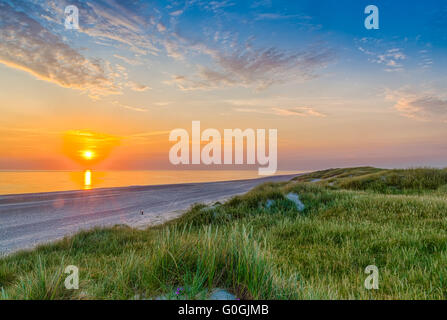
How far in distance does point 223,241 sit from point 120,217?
18.6 metres

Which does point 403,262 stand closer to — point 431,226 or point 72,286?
point 431,226

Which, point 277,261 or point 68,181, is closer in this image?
point 277,261

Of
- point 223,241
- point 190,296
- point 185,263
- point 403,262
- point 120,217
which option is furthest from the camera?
point 120,217

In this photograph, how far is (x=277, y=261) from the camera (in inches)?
183

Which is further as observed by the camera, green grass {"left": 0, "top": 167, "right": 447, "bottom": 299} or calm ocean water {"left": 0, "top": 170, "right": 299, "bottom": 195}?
calm ocean water {"left": 0, "top": 170, "right": 299, "bottom": 195}

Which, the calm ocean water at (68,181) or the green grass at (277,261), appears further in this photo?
the calm ocean water at (68,181)

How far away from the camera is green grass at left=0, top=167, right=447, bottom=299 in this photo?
2.70 m

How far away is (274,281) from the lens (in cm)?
275

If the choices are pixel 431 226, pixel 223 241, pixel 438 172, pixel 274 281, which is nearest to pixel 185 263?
pixel 223 241

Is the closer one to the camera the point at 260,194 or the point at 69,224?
the point at 260,194

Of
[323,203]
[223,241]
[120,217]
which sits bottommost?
[120,217]

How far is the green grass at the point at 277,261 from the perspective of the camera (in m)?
2.70

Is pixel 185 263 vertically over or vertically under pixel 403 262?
over
